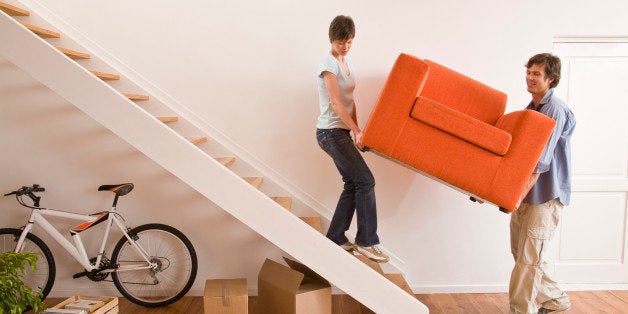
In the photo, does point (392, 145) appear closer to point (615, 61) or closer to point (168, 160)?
point (168, 160)

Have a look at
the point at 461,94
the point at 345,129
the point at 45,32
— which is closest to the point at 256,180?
the point at 345,129

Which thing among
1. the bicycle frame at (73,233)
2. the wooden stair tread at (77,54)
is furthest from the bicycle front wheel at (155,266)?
the wooden stair tread at (77,54)

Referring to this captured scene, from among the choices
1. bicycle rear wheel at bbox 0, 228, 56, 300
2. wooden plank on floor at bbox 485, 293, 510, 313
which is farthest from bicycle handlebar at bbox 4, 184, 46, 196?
wooden plank on floor at bbox 485, 293, 510, 313

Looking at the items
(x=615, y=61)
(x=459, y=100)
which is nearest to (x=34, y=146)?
(x=459, y=100)

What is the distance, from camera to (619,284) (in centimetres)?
402

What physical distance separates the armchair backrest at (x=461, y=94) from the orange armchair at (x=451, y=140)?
19.8 inches

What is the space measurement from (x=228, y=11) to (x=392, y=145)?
1732mm

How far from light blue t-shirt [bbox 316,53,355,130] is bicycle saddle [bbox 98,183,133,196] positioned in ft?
4.98

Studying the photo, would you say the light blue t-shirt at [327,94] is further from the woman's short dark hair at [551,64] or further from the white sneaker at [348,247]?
the woman's short dark hair at [551,64]

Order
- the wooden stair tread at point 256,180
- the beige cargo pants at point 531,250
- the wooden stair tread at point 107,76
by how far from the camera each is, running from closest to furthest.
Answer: the beige cargo pants at point 531,250
the wooden stair tread at point 107,76
the wooden stair tread at point 256,180

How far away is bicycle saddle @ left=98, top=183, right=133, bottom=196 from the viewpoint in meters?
3.59

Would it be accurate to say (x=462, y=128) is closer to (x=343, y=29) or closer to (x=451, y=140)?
(x=451, y=140)

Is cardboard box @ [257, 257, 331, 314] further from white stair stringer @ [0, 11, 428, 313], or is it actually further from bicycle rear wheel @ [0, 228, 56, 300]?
bicycle rear wheel @ [0, 228, 56, 300]

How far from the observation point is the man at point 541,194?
3.05 meters
